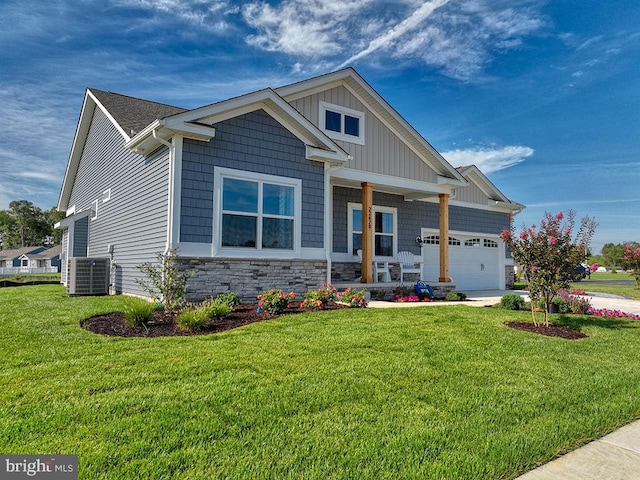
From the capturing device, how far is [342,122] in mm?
12109

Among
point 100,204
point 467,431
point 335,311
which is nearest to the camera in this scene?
point 467,431

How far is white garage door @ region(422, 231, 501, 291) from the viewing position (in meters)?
15.5

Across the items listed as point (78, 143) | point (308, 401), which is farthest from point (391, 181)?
point (78, 143)

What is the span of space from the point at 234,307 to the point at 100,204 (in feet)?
29.5

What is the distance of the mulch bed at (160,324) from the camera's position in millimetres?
5785

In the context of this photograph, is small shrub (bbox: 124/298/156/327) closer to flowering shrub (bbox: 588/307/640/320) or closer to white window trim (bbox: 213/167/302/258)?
white window trim (bbox: 213/167/302/258)

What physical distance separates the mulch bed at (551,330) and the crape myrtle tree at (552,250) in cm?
17

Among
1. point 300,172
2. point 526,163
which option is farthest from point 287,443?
point 526,163

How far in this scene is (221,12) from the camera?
10.1m

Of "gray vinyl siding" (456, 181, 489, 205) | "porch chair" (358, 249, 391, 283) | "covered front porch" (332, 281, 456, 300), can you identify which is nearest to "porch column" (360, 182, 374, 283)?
"covered front porch" (332, 281, 456, 300)

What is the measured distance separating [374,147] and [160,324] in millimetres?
8479

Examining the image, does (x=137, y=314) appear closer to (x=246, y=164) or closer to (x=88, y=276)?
(x=246, y=164)

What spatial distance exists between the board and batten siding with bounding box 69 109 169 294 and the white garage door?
387 inches

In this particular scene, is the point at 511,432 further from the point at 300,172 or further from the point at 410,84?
the point at 410,84
